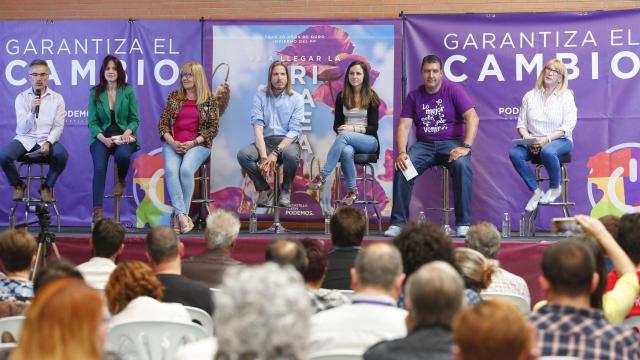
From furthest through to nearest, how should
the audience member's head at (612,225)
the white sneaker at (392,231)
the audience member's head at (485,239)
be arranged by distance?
1. the white sneaker at (392,231)
2. the audience member's head at (485,239)
3. the audience member's head at (612,225)

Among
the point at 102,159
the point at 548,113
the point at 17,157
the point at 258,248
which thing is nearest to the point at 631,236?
the point at 258,248

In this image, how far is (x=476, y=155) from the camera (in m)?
8.22

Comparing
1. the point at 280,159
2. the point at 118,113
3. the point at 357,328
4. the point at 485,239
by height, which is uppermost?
the point at 118,113

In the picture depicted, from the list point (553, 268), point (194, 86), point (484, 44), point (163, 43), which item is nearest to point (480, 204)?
point (484, 44)

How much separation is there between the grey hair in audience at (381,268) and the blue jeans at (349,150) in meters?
4.47

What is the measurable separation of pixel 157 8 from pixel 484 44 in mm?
3145

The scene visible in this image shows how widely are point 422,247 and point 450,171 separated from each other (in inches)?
154

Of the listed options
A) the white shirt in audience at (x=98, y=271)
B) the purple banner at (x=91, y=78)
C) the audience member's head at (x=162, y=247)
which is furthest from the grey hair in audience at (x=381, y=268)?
the purple banner at (x=91, y=78)

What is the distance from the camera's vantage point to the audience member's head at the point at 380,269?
112 inches

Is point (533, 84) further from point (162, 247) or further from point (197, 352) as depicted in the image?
point (197, 352)

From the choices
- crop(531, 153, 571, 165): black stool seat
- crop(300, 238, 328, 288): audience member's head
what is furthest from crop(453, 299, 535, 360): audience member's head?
crop(531, 153, 571, 165): black stool seat

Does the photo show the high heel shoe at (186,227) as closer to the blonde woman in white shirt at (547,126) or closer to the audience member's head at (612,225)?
the blonde woman in white shirt at (547,126)

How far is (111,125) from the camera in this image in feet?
25.2

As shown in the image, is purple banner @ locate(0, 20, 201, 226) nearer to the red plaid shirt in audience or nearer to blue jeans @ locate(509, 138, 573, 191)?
blue jeans @ locate(509, 138, 573, 191)
